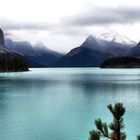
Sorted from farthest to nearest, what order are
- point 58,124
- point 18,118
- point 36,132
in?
point 18,118
point 58,124
point 36,132

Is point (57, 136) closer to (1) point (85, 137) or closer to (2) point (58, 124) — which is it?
(1) point (85, 137)

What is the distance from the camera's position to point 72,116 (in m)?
73.8

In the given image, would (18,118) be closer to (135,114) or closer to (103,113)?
(103,113)

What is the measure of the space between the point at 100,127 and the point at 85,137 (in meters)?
37.9

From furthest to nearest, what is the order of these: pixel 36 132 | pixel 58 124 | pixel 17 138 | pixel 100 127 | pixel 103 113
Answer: pixel 103 113 → pixel 58 124 → pixel 36 132 → pixel 17 138 → pixel 100 127

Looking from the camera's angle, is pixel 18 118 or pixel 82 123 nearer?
pixel 82 123

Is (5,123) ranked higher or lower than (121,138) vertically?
higher

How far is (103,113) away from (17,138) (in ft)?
105

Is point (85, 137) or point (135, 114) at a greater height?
point (135, 114)

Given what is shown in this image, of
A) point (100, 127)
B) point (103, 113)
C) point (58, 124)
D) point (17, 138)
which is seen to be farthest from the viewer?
point (103, 113)

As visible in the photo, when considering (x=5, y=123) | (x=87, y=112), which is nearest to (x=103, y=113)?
(x=87, y=112)

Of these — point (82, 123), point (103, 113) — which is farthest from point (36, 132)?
point (103, 113)

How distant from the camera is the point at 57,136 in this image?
172ft

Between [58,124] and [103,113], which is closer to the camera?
[58,124]
